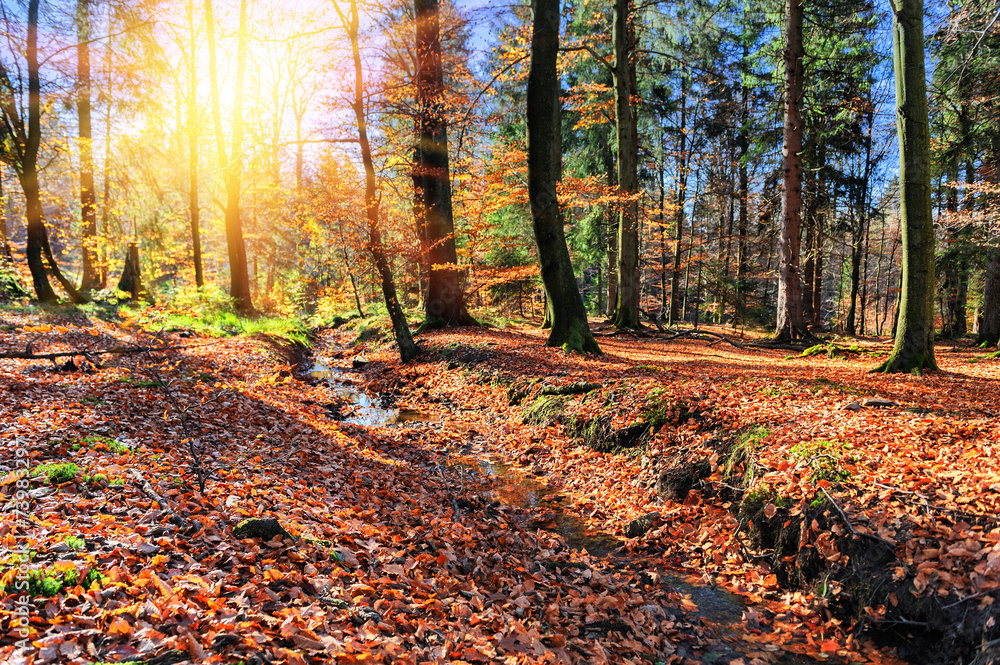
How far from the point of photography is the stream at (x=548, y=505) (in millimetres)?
3916

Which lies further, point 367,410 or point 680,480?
point 367,410

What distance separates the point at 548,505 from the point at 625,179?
10.3 meters

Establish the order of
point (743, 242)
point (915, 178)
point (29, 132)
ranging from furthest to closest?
point (743, 242)
point (29, 132)
point (915, 178)

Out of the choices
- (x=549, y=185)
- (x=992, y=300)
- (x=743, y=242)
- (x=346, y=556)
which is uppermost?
(x=743, y=242)

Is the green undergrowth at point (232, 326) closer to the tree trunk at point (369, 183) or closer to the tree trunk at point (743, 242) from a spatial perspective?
the tree trunk at point (369, 183)

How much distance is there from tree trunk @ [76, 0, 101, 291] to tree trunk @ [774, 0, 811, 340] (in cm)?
1940

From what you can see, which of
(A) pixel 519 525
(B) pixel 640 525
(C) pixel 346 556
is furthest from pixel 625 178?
(C) pixel 346 556

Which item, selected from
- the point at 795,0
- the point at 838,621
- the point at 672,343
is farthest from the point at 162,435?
the point at 795,0

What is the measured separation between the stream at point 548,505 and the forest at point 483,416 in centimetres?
4

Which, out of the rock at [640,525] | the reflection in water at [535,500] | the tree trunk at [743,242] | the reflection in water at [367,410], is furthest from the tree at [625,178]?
the tree trunk at [743,242]

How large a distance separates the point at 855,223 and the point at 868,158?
10.1ft

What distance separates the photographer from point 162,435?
Result: 5.42 metres

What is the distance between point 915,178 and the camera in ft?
23.6

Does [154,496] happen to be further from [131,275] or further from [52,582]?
[131,275]
